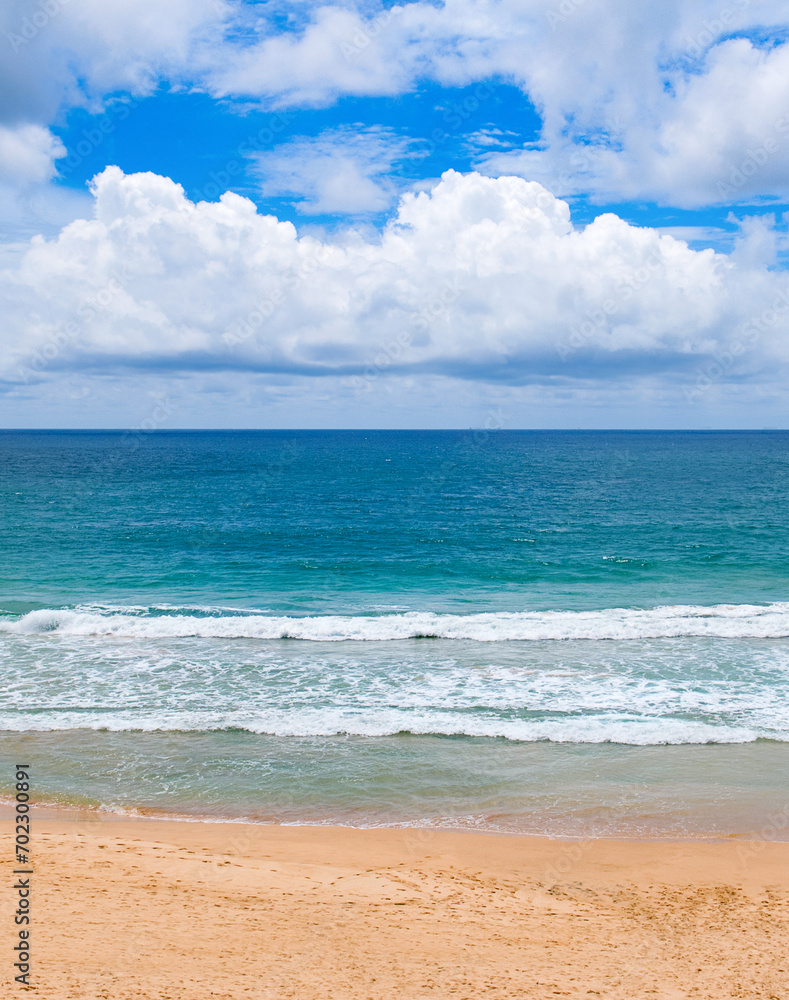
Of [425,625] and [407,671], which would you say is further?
[425,625]

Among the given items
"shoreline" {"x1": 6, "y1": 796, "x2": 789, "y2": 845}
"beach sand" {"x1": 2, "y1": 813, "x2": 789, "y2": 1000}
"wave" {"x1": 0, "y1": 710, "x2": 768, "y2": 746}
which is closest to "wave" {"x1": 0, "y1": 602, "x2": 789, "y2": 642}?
"wave" {"x1": 0, "y1": 710, "x2": 768, "y2": 746}

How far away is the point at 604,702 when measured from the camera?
1952cm

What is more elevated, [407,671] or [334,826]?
[407,671]

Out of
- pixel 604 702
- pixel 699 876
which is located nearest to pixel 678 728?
Answer: pixel 604 702

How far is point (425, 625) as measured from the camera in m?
26.7

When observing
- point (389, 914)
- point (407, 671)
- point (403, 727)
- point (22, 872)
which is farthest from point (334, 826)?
point (407, 671)

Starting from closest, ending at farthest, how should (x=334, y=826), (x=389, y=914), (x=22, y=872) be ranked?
(x=389, y=914) < (x=22, y=872) < (x=334, y=826)

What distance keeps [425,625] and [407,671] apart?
4.58 meters

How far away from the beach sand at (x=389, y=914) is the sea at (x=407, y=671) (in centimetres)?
108

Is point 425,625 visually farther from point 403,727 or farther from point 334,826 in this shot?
point 334,826

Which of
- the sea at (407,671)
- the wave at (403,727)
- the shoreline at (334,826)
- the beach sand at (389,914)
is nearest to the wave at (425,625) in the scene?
the sea at (407,671)

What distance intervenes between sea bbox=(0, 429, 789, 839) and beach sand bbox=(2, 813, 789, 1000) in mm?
1078

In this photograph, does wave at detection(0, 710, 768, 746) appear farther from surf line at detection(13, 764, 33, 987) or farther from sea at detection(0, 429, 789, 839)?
surf line at detection(13, 764, 33, 987)

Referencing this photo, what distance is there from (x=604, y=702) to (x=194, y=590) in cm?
2019
